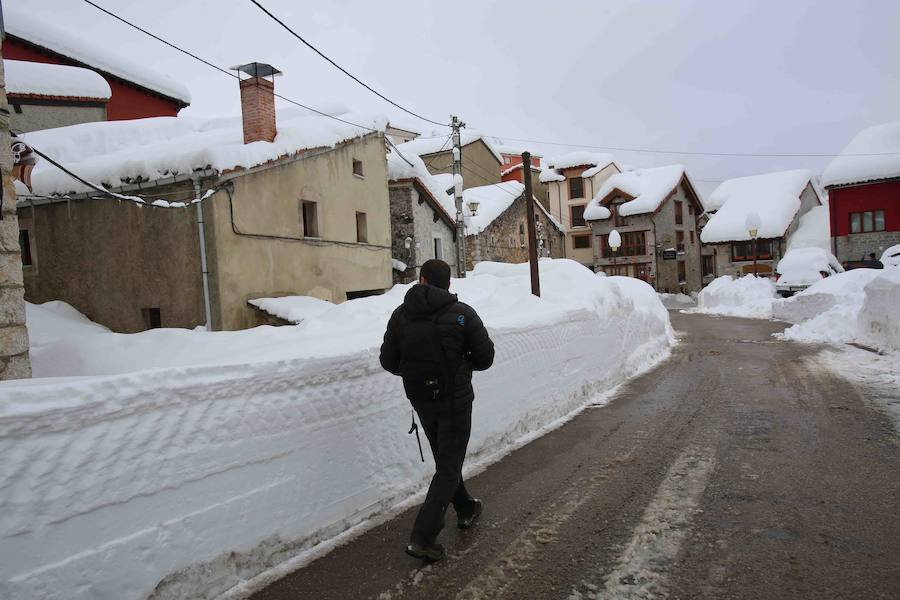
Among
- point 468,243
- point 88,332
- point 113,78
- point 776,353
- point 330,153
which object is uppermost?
point 113,78

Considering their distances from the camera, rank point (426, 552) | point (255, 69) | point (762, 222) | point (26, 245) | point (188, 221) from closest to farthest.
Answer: point (426, 552) → point (188, 221) → point (255, 69) → point (26, 245) → point (762, 222)

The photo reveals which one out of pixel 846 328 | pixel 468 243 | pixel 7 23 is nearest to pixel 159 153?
pixel 7 23

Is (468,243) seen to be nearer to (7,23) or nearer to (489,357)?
(7,23)

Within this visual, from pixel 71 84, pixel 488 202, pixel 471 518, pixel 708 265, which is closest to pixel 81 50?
pixel 71 84

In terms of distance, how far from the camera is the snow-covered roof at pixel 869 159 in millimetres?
31094

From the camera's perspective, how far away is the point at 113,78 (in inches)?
894

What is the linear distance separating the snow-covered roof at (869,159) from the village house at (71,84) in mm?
33851

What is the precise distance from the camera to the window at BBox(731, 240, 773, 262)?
124 ft

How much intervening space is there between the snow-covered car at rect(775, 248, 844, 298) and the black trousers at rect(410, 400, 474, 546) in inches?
986

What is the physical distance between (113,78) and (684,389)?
77.8 feet

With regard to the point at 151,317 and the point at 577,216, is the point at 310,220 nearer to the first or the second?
the point at 151,317

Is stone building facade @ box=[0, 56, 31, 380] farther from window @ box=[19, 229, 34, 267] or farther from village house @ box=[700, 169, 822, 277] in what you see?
village house @ box=[700, 169, 822, 277]

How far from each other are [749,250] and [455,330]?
40101 millimetres

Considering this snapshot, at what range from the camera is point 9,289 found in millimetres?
4664
